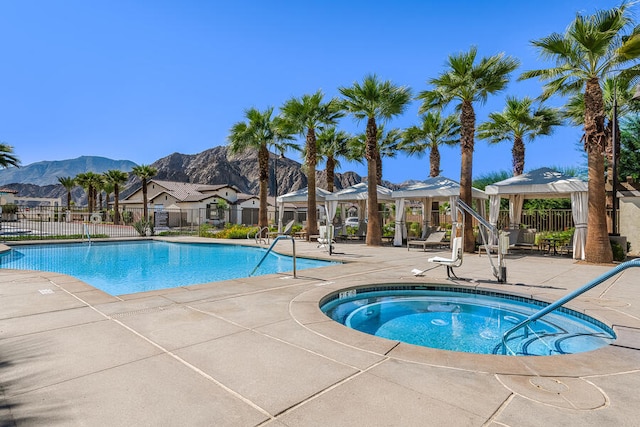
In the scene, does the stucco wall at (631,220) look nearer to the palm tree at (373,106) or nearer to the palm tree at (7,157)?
the palm tree at (373,106)

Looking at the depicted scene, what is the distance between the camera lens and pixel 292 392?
261 centimetres

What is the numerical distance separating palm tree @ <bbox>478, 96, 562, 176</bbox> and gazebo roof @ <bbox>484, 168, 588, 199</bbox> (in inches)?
266

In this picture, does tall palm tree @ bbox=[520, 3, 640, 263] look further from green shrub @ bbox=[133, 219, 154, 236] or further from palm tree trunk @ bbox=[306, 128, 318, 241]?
green shrub @ bbox=[133, 219, 154, 236]

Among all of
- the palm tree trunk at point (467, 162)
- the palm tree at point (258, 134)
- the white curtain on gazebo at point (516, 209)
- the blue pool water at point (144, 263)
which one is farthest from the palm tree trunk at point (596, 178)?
the palm tree at point (258, 134)

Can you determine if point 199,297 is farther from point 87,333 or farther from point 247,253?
point 247,253

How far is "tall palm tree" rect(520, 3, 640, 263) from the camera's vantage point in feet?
33.2

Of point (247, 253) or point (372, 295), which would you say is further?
point (247, 253)

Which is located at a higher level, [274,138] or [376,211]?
[274,138]

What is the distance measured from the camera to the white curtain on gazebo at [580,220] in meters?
11.7

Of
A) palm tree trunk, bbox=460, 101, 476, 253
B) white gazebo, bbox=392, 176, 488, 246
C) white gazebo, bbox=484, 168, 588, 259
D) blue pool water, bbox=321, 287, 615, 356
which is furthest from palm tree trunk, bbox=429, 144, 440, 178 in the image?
blue pool water, bbox=321, 287, 615, 356

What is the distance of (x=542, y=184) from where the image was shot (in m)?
12.6

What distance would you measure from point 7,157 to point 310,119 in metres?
17.4

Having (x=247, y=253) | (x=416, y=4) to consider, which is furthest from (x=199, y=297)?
(x=416, y=4)

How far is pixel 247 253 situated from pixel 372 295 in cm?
895
